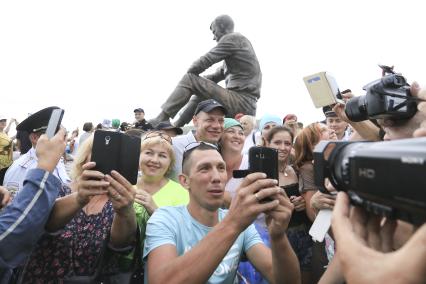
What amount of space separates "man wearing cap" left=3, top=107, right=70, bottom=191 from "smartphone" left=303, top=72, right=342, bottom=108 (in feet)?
6.45

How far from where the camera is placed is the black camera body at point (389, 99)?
158 cm

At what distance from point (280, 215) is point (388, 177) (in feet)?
3.17

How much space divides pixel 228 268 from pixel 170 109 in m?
5.33

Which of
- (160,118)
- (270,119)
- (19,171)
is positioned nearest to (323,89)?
(270,119)

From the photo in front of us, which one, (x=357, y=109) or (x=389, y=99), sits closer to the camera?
(x=389, y=99)

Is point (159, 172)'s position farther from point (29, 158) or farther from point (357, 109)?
point (357, 109)

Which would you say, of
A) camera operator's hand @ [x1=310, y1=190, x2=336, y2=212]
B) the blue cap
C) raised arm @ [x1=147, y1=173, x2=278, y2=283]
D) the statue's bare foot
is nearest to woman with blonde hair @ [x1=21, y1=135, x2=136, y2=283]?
raised arm @ [x1=147, y1=173, x2=278, y2=283]

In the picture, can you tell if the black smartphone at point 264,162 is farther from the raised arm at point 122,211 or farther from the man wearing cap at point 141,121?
the man wearing cap at point 141,121

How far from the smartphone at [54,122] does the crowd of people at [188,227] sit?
30 mm

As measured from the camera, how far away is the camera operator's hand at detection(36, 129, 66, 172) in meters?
→ 1.92

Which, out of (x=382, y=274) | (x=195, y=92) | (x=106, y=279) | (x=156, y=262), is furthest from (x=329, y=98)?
(x=195, y=92)

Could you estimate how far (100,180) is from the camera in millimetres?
1912

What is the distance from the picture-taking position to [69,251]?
86.0 inches

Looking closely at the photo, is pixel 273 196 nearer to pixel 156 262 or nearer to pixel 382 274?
pixel 156 262
